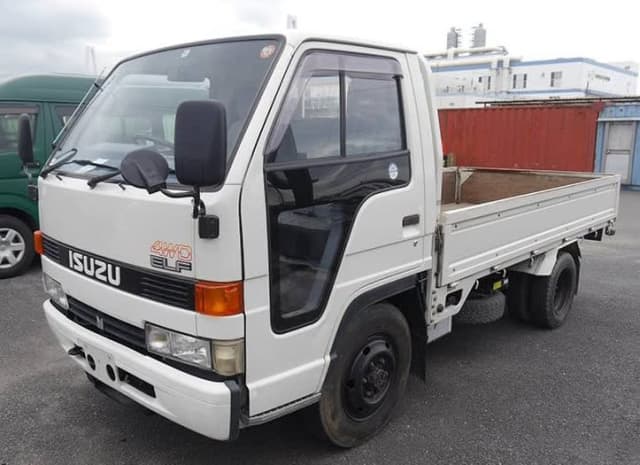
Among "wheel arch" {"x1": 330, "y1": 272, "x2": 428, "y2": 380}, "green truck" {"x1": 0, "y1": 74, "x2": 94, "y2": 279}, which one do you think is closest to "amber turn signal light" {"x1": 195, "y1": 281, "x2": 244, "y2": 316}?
"wheel arch" {"x1": 330, "y1": 272, "x2": 428, "y2": 380}

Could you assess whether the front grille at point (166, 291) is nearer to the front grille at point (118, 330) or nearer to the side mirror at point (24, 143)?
the front grille at point (118, 330)

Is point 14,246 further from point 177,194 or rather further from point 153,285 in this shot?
point 177,194

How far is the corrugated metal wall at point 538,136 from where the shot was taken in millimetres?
15734

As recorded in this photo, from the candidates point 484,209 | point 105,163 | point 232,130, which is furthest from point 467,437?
point 105,163

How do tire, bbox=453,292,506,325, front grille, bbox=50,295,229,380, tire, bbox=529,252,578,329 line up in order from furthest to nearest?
tire, bbox=529,252,578,329, tire, bbox=453,292,506,325, front grille, bbox=50,295,229,380

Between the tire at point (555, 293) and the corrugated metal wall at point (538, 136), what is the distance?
11.5 metres

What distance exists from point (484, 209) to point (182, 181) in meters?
2.19

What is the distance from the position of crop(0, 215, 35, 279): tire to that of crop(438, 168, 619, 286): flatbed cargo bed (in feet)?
16.0

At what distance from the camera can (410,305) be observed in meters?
3.28

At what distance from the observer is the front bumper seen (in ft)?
7.48

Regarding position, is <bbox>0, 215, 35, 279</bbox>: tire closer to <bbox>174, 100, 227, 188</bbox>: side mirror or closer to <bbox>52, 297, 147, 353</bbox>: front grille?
<bbox>52, 297, 147, 353</bbox>: front grille

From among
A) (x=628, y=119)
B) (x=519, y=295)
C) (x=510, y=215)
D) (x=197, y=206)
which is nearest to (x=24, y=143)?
(x=197, y=206)

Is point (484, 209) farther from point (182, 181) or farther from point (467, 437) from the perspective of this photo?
point (182, 181)

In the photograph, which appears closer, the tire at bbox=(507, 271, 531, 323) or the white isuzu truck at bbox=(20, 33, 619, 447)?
the white isuzu truck at bbox=(20, 33, 619, 447)
